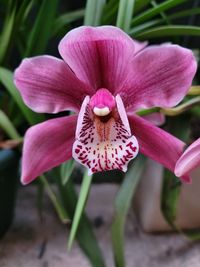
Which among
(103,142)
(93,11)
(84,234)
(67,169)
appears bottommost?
(84,234)

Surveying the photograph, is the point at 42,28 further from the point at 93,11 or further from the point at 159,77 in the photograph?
the point at 159,77

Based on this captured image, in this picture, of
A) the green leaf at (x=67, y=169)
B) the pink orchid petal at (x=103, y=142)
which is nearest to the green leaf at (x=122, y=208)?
the green leaf at (x=67, y=169)

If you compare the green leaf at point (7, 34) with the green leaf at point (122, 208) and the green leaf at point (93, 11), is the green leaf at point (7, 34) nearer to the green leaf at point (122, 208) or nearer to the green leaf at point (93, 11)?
the green leaf at point (93, 11)

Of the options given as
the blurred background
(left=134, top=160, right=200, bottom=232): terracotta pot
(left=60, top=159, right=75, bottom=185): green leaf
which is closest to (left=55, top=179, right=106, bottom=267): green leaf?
the blurred background

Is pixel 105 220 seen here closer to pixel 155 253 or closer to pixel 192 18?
pixel 155 253

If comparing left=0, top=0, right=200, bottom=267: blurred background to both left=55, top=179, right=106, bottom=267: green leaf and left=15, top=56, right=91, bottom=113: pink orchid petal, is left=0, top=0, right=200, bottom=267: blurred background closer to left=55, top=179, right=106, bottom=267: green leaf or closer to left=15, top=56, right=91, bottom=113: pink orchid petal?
left=55, top=179, right=106, bottom=267: green leaf

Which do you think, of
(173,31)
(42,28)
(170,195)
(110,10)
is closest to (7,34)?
(42,28)

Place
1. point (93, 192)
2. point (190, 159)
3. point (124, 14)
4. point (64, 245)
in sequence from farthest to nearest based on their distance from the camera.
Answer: point (93, 192), point (64, 245), point (124, 14), point (190, 159)
